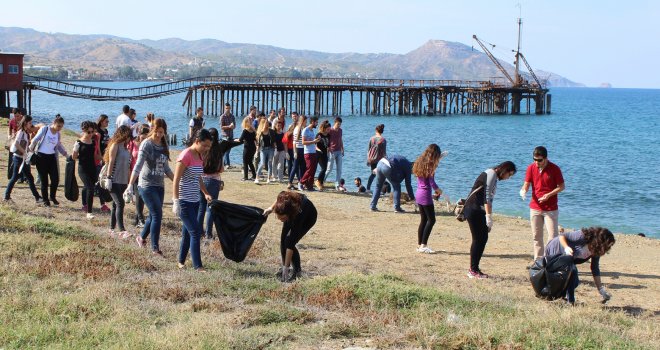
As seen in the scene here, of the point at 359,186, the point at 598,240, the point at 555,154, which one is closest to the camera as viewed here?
the point at 598,240

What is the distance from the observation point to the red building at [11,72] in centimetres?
4903

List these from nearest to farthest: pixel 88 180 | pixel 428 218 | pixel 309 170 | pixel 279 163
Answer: pixel 428 218 < pixel 88 180 < pixel 309 170 < pixel 279 163

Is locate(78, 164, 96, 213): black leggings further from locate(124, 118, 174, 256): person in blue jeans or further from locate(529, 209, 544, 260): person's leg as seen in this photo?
locate(529, 209, 544, 260): person's leg

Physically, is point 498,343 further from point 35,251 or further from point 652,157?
point 652,157

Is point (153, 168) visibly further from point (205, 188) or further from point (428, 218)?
point (428, 218)

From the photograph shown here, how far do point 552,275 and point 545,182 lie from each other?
5.96 feet

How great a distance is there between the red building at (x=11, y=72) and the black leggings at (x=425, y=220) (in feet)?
141

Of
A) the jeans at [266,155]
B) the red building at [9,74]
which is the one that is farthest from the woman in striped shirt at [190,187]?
the red building at [9,74]

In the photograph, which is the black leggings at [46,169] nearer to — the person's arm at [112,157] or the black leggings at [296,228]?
the person's arm at [112,157]

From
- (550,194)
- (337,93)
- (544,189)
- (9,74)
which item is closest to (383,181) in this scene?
(544,189)

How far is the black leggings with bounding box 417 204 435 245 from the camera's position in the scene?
11344 mm

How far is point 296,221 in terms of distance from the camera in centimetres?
864

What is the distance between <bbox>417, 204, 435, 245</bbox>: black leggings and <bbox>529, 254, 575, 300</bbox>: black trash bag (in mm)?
2541

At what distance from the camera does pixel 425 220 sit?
1162 centimetres
